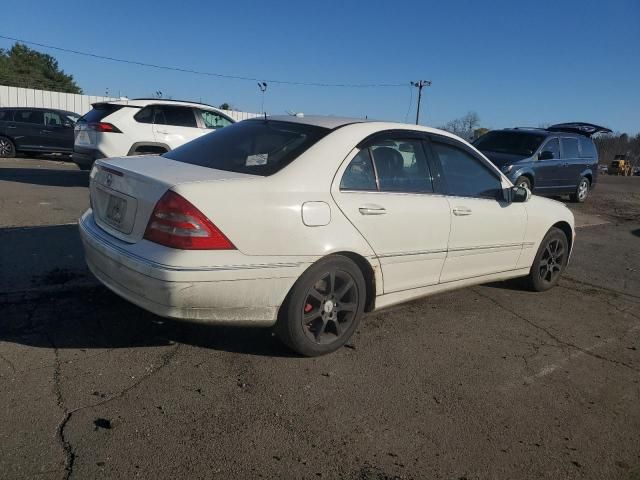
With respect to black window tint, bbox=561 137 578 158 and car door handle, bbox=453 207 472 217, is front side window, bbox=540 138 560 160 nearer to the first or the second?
black window tint, bbox=561 137 578 158

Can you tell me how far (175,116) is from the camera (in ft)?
35.1

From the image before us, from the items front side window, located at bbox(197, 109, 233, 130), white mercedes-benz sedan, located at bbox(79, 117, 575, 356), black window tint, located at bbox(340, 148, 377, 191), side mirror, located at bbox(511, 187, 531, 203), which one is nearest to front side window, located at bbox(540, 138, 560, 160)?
front side window, located at bbox(197, 109, 233, 130)

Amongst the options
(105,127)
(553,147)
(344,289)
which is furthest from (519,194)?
(553,147)

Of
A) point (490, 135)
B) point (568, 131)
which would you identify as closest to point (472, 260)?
point (490, 135)

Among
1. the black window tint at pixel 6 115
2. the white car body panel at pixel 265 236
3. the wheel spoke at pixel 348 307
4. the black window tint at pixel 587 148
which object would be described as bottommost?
the wheel spoke at pixel 348 307

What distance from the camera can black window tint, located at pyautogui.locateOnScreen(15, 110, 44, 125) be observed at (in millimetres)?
15969

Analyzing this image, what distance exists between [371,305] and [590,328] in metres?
2.17

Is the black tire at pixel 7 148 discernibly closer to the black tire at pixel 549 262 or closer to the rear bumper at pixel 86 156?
the rear bumper at pixel 86 156

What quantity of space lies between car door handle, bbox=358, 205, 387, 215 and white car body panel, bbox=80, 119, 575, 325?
27 millimetres

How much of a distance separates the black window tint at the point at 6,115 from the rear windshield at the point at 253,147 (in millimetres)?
14187

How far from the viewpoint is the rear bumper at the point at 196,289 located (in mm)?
3074

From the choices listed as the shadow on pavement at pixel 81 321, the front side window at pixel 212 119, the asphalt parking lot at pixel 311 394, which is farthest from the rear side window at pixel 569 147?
the shadow on pavement at pixel 81 321

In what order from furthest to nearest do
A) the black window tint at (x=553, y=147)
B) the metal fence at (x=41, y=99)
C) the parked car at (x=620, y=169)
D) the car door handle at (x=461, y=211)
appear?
the parked car at (x=620, y=169) → the metal fence at (x=41, y=99) → the black window tint at (x=553, y=147) → the car door handle at (x=461, y=211)

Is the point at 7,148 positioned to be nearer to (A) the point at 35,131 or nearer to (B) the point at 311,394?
(A) the point at 35,131
